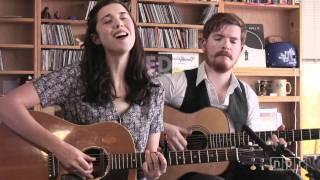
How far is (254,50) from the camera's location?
3574 millimetres

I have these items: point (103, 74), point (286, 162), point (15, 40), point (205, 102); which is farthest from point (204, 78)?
point (15, 40)

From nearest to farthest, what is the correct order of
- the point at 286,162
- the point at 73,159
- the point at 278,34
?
the point at 286,162 < the point at 73,159 < the point at 278,34

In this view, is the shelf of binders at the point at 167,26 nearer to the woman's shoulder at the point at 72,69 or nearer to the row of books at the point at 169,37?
the row of books at the point at 169,37

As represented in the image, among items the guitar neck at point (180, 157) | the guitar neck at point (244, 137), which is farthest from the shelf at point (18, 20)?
the guitar neck at point (180, 157)

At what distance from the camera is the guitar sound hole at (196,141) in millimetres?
1957

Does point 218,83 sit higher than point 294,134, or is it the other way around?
point 218,83

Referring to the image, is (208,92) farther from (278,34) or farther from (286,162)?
(278,34)

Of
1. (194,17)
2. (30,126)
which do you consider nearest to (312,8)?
(194,17)

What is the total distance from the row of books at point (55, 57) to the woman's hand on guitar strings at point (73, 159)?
1.70 metres

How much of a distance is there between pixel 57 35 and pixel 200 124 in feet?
5.24

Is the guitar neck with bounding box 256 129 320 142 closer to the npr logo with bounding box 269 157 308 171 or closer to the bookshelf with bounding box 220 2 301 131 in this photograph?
the npr logo with bounding box 269 157 308 171

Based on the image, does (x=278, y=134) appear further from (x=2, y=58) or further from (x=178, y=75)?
(x=2, y=58)

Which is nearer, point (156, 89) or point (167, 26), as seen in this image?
point (156, 89)

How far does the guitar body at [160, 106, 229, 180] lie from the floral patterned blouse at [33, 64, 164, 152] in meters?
0.30
